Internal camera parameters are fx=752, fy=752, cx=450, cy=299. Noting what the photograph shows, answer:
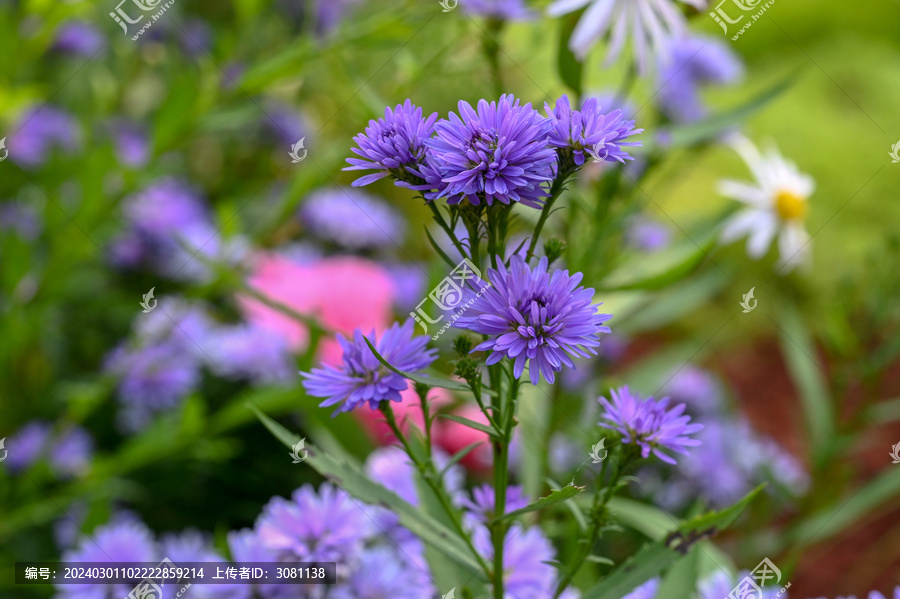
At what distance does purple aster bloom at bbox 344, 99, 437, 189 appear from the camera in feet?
0.82

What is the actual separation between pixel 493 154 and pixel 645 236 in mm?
651

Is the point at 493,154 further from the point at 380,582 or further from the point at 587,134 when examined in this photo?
the point at 380,582

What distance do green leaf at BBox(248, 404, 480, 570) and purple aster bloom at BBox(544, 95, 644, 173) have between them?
156 millimetres

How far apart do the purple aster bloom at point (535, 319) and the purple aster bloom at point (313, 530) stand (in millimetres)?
183

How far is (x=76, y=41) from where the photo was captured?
0.93m

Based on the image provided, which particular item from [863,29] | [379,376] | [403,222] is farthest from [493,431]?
[863,29]

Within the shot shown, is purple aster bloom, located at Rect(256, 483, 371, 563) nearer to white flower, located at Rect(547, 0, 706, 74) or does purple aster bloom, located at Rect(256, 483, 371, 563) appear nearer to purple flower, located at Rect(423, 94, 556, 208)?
purple flower, located at Rect(423, 94, 556, 208)

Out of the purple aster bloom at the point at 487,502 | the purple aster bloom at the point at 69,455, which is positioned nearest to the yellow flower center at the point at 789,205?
the purple aster bloom at the point at 487,502

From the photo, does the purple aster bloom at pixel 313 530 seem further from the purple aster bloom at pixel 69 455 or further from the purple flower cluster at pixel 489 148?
the purple aster bloom at pixel 69 455

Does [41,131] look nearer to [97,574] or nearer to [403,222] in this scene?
[403,222]

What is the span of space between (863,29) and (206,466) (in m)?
1.97

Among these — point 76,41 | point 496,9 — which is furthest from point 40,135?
point 496,9

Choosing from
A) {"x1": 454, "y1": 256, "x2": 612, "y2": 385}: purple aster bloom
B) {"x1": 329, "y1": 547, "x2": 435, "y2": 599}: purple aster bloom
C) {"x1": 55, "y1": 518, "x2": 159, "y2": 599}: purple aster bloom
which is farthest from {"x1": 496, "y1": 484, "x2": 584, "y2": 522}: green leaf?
{"x1": 55, "y1": 518, "x2": 159, "y2": 599}: purple aster bloom

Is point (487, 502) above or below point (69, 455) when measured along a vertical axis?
below
